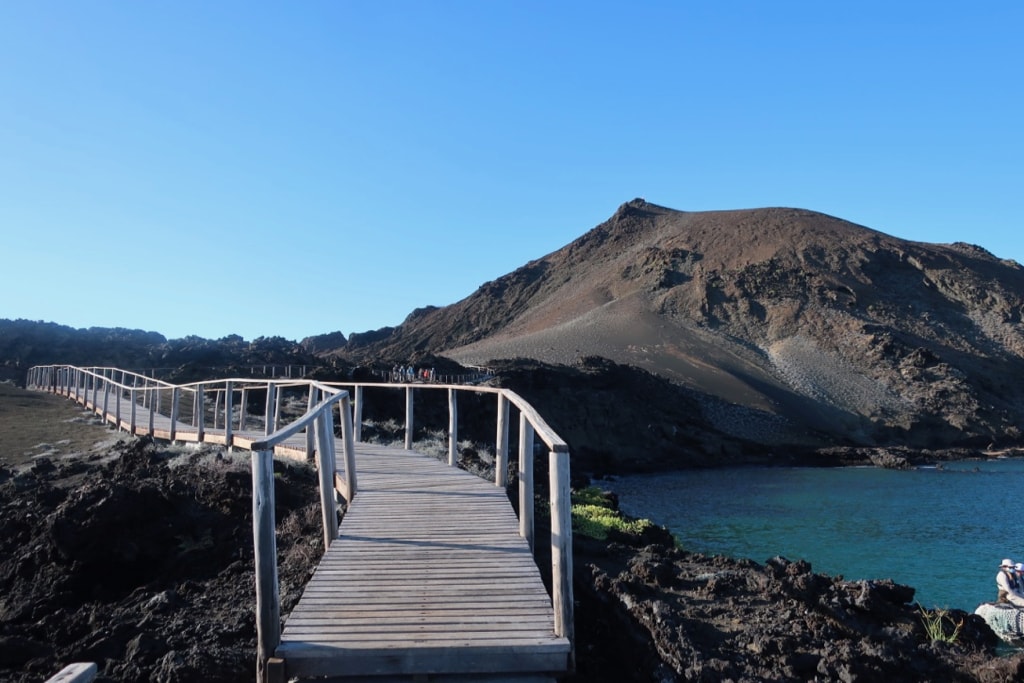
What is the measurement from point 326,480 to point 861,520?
20.5m

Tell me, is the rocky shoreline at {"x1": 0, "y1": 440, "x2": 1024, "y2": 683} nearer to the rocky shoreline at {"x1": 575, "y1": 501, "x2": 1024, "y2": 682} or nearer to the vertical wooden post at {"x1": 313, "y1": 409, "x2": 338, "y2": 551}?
the rocky shoreline at {"x1": 575, "y1": 501, "x2": 1024, "y2": 682}

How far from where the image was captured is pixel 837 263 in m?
91.7

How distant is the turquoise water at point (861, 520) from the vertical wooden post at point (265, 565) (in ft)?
40.1

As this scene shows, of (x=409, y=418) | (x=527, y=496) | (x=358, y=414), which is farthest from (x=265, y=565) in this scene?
(x=358, y=414)

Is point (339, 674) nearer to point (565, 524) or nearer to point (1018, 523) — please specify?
point (565, 524)

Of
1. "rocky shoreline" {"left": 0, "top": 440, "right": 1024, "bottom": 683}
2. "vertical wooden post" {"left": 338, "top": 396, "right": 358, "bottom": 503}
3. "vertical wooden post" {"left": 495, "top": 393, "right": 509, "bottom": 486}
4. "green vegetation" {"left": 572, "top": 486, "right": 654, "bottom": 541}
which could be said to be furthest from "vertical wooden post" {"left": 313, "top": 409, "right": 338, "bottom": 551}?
"green vegetation" {"left": 572, "top": 486, "right": 654, "bottom": 541}

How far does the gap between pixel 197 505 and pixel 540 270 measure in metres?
110

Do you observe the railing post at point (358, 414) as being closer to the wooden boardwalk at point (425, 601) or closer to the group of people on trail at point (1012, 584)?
the wooden boardwalk at point (425, 601)

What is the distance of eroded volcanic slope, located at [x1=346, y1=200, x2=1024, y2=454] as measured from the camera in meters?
62.3

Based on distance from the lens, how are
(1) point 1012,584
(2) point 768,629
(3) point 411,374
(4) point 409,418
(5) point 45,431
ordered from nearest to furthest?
1. (2) point 768,629
2. (1) point 1012,584
3. (4) point 409,418
4. (5) point 45,431
5. (3) point 411,374

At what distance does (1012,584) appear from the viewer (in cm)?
1177

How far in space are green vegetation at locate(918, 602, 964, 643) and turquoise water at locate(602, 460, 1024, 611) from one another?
4081 millimetres

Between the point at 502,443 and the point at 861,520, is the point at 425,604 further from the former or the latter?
the point at 861,520

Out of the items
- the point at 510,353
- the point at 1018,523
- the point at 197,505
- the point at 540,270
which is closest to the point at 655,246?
the point at 540,270
